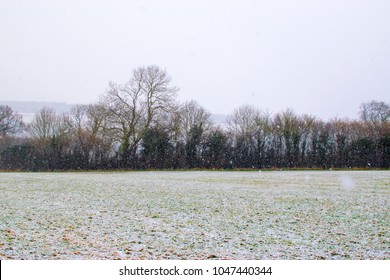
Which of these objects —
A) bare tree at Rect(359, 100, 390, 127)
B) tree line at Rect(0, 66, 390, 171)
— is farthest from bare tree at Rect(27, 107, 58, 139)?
bare tree at Rect(359, 100, 390, 127)

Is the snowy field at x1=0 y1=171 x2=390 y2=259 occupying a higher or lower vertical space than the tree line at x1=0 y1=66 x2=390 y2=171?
lower

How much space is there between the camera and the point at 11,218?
15672 millimetres

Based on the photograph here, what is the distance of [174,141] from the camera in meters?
73.9

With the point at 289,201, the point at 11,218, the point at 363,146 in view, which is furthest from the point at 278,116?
the point at 11,218

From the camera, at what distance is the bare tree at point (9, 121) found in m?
85.5

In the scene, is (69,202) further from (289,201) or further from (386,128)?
(386,128)

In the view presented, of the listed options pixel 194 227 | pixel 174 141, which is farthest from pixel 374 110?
pixel 194 227

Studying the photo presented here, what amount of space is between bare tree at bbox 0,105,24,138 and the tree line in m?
4.32

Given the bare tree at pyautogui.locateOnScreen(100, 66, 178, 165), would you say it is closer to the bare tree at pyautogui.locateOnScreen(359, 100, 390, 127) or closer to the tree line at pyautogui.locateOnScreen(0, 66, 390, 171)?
the tree line at pyautogui.locateOnScreen(0, 66, 390, 171)

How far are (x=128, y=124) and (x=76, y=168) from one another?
10.3m

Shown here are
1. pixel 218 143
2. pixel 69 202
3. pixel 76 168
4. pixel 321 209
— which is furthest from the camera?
pixel 218 143

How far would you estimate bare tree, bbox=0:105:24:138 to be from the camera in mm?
85500

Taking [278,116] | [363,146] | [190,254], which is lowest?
[190,254]
